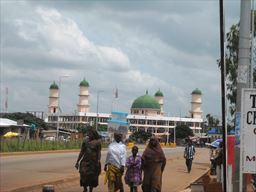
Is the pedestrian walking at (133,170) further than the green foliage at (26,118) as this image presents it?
No

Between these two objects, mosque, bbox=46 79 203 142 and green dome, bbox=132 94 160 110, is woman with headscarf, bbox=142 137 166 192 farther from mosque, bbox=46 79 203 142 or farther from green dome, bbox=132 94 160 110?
green dome, bbox=132 94 160 110

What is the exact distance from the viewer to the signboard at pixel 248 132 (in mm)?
A: 6734

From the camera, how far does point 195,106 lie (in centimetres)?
18288

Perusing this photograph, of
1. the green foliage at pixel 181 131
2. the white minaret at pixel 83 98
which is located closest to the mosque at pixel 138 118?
the white minaret at pixel 83 98

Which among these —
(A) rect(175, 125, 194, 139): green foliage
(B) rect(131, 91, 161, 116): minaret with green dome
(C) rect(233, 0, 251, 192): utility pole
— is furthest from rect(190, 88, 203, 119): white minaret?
(C) rect(233, 0, 251, 192): utility pole

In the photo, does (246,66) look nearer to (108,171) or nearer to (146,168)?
(146,168)

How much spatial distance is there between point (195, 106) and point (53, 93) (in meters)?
45.9

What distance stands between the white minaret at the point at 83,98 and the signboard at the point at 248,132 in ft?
549

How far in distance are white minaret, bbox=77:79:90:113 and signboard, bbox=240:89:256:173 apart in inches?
6589

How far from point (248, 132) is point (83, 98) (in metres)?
171

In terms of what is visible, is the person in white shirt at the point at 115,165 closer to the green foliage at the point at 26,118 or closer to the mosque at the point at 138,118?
the green foliage at the point at 26,118

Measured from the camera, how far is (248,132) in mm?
6734

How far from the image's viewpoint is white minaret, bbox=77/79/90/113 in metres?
175

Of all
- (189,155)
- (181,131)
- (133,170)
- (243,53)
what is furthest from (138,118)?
(243,53)
